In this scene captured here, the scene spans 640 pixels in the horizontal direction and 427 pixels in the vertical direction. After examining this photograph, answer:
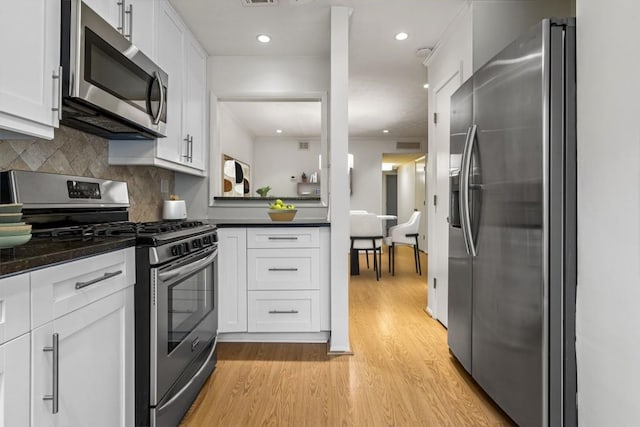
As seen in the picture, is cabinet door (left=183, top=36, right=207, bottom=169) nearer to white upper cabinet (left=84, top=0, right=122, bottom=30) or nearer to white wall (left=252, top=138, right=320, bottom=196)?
white upper cabinet (left=84, top=0, right=122, bottom=30)

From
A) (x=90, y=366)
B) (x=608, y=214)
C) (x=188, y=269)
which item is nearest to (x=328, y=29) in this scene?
(x=188, y=269)

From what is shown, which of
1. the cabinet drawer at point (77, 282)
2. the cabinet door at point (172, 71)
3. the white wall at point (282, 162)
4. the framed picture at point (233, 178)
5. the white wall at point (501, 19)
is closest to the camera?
the cabinet drawer at point (77, 282)

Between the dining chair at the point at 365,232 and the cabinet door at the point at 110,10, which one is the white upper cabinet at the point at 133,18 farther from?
the dining chair at the point at 365,232

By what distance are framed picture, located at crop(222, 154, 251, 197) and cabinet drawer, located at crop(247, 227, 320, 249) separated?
2154mm

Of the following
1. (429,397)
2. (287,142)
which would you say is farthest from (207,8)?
(287,142)

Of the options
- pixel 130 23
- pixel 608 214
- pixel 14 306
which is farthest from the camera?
pixel 130 23

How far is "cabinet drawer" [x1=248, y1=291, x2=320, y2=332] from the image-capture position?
277cm

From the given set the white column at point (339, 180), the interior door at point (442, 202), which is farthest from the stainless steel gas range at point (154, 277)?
the interior door at point (442, 202)

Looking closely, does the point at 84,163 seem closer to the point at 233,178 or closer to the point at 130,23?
the point at 130,23

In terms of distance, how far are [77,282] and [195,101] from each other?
7.22ft

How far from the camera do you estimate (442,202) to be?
3.20 m

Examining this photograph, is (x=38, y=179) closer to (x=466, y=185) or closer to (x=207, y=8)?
(x=207, y=8)

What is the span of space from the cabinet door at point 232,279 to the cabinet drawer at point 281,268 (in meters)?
0.06

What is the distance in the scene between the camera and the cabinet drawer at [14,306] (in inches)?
33.8
